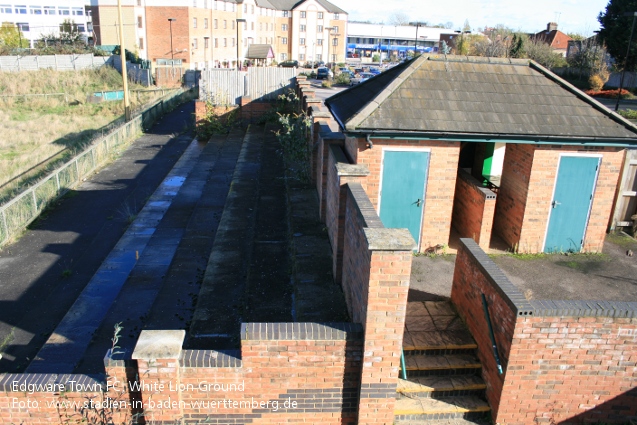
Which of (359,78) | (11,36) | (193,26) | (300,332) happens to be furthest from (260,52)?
(300,332)

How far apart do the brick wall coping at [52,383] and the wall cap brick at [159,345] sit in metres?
0.67

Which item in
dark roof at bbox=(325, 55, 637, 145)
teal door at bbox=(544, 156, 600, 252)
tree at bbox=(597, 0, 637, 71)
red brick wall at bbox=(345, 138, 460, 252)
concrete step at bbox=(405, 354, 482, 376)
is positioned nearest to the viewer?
concrete step at bbox=(405, 354, 482, 376)

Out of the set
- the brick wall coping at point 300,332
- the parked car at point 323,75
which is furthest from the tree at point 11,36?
the brick wall coping at point 300,332

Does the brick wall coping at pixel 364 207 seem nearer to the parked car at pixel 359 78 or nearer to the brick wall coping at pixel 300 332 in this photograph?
the brick wall coping at pixel 300 332

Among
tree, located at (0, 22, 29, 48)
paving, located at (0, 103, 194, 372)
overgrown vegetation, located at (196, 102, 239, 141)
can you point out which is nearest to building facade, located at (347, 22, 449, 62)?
tree, located at (0, 22, 29, 48)

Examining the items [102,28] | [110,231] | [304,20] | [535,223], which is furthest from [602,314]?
[304,20]

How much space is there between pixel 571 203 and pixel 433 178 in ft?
8.68

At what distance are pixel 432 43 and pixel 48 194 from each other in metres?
113

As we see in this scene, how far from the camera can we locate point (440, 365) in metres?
6.53

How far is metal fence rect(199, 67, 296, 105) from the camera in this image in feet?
76.3

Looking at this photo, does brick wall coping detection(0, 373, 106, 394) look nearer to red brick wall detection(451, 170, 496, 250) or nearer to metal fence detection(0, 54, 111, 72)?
red brick wall detection(451, 170, 496, 250)

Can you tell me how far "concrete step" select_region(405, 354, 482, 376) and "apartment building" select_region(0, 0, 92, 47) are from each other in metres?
83.8

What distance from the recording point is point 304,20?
8756 cm

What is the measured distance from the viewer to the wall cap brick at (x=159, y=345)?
5500 mm
